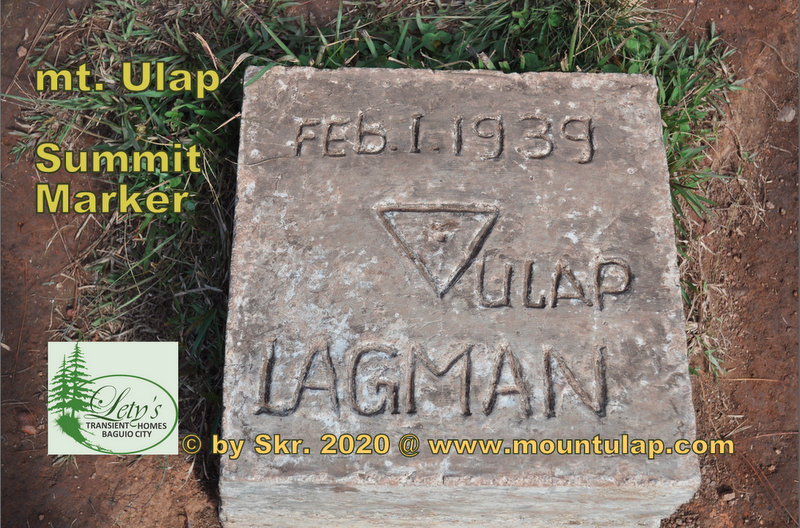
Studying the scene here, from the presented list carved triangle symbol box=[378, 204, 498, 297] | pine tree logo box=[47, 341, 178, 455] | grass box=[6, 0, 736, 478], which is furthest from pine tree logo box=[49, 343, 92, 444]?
carved triangle symbol box=[378, 204, 498, 297]

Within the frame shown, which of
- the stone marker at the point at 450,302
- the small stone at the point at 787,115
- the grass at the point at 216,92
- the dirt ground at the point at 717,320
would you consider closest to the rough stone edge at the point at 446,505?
the stone marker at the point at 450,302

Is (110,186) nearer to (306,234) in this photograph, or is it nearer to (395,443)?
(306,234)

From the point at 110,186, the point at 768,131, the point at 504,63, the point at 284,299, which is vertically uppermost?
the point at 504,63

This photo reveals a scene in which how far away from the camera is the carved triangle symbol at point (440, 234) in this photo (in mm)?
2209

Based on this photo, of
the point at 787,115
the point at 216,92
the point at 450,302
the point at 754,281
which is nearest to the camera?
the point at 450,302

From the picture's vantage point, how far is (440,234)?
2.25m

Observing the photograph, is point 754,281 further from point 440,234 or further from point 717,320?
point 440,234

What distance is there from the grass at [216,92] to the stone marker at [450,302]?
490 millimetres

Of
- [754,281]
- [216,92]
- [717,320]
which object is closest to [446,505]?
[717,320]

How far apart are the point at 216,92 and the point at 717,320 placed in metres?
2.34

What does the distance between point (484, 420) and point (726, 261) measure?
1596 millimetres

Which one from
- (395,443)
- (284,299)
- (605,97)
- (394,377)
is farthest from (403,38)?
(395,443)

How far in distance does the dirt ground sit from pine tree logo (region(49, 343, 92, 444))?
0.26 ft

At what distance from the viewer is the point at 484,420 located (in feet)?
6.77
